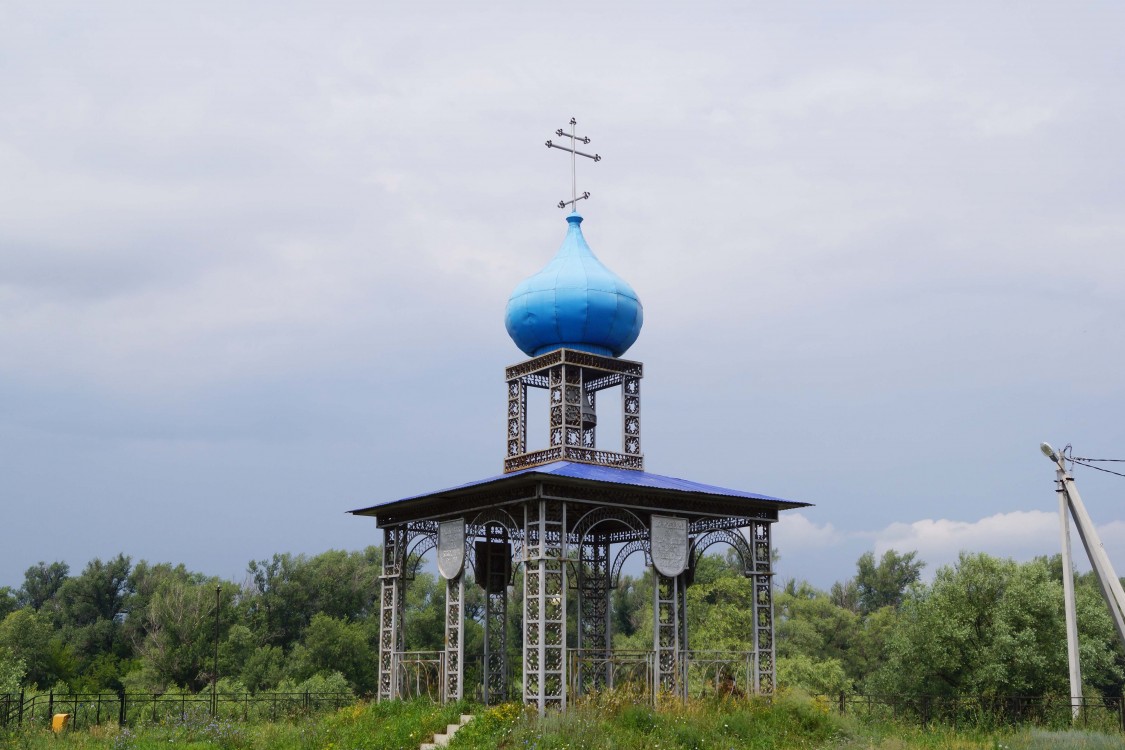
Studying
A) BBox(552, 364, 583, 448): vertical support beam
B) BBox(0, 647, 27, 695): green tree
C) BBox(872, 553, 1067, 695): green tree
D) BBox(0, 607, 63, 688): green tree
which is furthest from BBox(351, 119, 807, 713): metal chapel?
BBox(0, 607, 63, 688): green tree

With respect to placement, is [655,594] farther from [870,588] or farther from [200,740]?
[870,588]

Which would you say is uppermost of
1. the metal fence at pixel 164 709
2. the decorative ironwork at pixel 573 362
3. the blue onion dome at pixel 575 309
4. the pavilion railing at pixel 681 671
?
the blue onion dome at pixel 575 309

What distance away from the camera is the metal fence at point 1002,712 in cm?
2495

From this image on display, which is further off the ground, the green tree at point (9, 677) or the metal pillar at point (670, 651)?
the metal pillar at point (670, 651)

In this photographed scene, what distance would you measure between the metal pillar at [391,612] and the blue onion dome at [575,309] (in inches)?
249

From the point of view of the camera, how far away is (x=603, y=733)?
2150cm

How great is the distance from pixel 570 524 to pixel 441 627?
29676mm

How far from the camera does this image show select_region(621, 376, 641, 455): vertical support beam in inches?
1192

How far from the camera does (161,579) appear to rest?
63.4 m

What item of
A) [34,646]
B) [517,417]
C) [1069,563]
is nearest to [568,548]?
[517,417]

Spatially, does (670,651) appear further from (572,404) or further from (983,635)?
(983,635)

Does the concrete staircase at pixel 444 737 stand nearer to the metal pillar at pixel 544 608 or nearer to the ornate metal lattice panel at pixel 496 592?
the metal pillar at pixel 544 608

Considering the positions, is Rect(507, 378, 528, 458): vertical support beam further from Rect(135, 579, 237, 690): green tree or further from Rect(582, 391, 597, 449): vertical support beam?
Rect(135, 579, 237, 690): green tree

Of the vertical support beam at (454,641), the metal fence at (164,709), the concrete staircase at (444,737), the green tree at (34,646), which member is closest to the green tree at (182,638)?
the green tree at (34,646)
